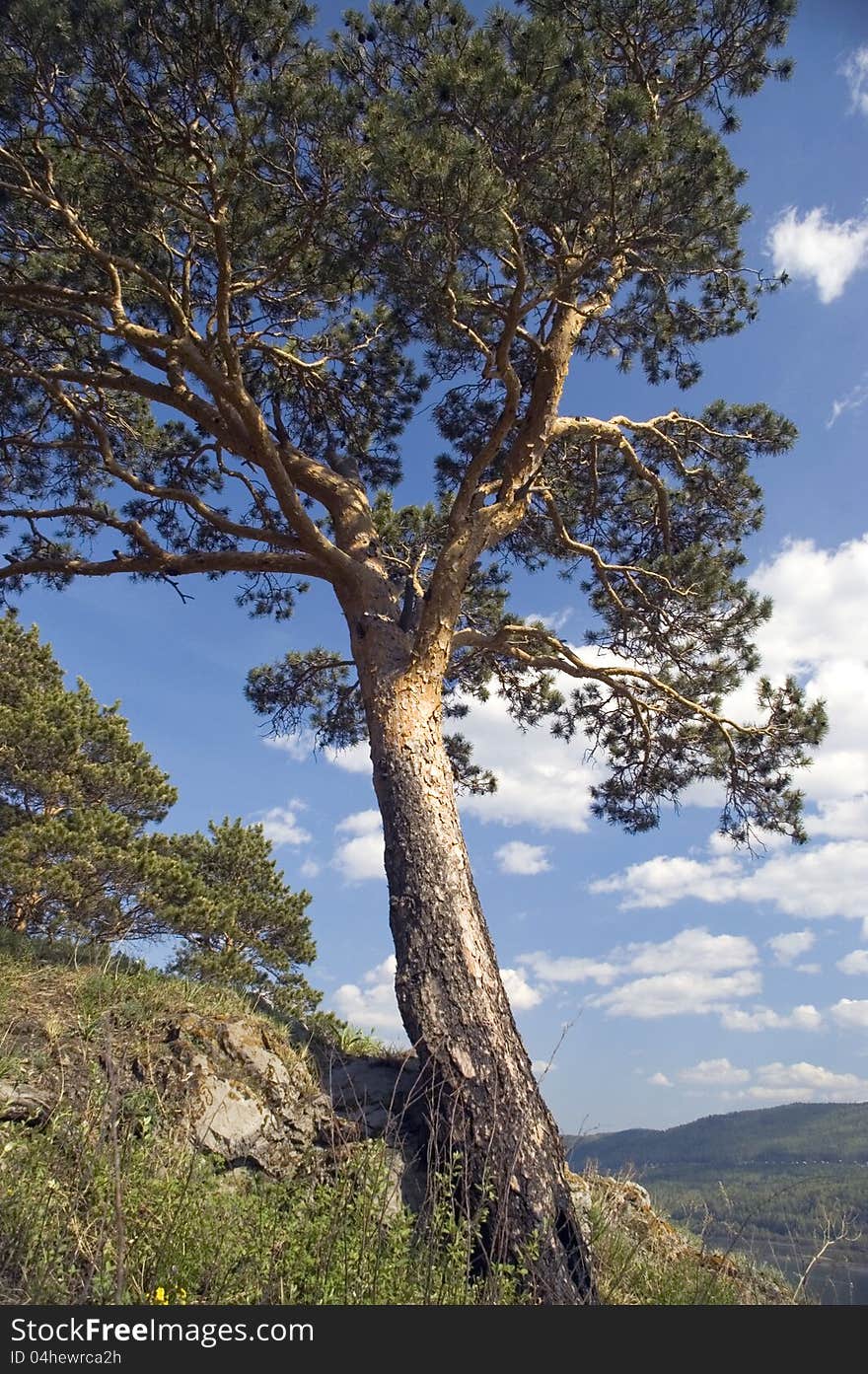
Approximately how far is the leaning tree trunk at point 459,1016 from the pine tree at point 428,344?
25 millimetres

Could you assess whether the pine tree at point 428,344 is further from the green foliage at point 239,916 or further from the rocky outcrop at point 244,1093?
the green foliage at point 239,916

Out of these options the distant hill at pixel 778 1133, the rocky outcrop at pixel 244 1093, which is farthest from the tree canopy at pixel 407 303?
the distant hill at pixel 778 1133

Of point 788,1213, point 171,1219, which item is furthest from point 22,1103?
point 788,1213

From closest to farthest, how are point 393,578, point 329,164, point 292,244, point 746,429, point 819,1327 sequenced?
point 819,1327 → point 329,164 → point 292,244 → point 393,578 → point 746,429

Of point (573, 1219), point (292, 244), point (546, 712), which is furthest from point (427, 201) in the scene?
point (573, 1219)

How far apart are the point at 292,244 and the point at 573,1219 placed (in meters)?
7.61

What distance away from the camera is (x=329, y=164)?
697 centimetres

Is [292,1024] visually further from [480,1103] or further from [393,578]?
[393,578]

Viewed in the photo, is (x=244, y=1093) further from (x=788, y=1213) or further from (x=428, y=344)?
(x=428, y=344)

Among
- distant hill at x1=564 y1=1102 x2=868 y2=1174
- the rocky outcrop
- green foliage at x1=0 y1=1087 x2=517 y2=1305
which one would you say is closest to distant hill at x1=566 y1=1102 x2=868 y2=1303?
green foliage at x1=0 y1=1087 x2=517 y2=1305

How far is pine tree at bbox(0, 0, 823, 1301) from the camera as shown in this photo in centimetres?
631

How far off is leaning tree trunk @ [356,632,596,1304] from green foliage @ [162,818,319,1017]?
7253mm

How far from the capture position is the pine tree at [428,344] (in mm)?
6309

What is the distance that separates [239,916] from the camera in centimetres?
1492
